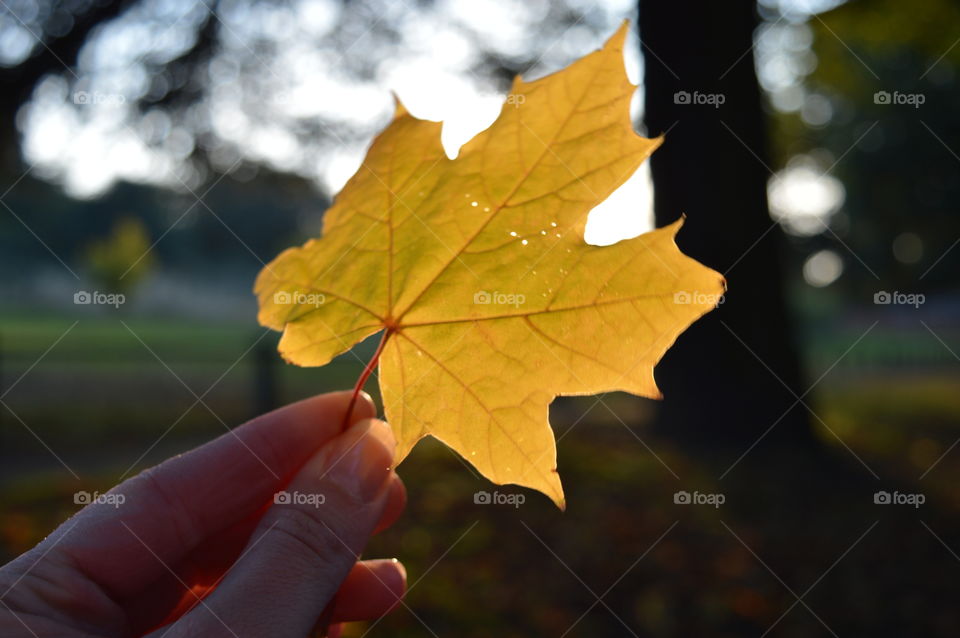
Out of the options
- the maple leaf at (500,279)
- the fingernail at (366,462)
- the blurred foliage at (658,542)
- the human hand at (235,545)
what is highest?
the maple leaf at (500,279)

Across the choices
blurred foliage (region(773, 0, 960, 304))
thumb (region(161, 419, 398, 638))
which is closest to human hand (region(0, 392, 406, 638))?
thumb (region(161, 419, 398, 638))

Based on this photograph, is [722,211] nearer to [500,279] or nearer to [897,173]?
[500,279]

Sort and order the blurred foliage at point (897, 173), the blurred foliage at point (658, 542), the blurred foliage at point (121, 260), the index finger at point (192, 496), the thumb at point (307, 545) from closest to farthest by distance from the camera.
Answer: the thumb at point (307, 545), the index finger at point (192, 496), the blurred foliage at point (658, 542), the blurred foliage at point (897, 173), the blurred foliage at point (121, 260)

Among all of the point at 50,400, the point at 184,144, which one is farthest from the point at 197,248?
the point at 184,144

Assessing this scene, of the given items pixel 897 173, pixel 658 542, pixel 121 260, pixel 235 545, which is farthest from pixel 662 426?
pixel 897 173

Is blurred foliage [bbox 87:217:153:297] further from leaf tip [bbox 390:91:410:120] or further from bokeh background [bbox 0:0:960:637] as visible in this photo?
leaf tip [bbox 390:91:410:120]

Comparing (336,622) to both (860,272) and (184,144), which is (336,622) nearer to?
(184,144)

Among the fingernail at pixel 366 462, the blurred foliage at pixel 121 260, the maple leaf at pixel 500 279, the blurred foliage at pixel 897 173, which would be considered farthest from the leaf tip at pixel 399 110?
the blurred foliage at pixel 121 260

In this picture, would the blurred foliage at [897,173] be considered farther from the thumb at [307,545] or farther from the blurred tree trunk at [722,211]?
the thumb at [307,545]
